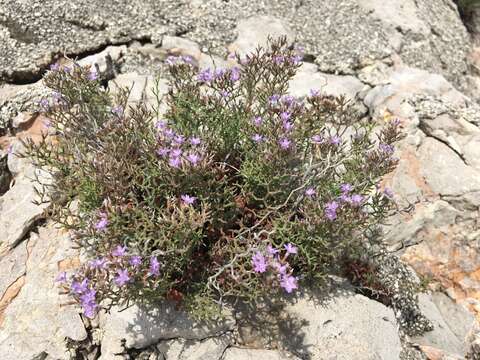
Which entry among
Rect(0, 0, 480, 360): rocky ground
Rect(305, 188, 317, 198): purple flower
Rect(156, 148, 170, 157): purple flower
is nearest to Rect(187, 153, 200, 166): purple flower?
Rect(156, 148, 170, 157): purple flower

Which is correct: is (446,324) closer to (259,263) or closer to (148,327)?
(259,263)

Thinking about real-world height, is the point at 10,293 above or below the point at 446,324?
above

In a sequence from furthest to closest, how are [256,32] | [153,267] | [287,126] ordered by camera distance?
[256,32] → [287,126] → [153,267]

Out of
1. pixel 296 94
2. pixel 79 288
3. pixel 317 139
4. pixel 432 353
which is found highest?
pixel 317 139

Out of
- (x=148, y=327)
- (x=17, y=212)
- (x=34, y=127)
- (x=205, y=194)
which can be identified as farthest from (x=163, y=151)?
(x=34, y=127)

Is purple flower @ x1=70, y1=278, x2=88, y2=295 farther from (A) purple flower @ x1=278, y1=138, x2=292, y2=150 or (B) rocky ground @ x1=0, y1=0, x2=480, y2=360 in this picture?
(A) purple flower @ x1=278, y1=138, x2=292, y2=150

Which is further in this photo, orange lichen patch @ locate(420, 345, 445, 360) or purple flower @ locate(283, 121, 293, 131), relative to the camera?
orange lichen patch @ locate(420, 345, 445, 360)
